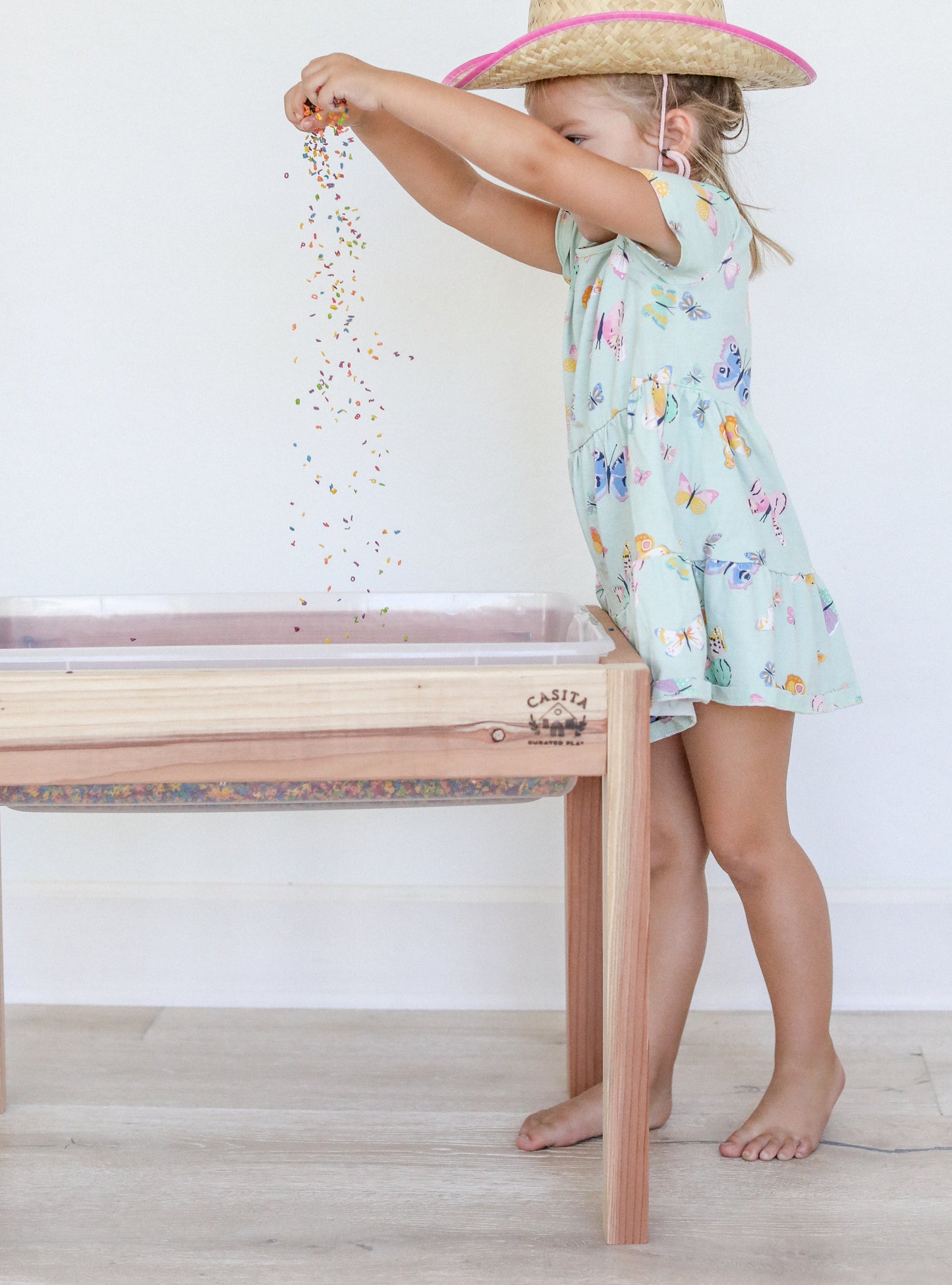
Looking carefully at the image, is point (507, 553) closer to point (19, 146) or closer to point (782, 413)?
point (782, 413)

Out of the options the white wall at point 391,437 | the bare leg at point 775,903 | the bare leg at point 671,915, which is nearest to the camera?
the bare leg at point 775,903

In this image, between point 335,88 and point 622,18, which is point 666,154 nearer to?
point 622,18

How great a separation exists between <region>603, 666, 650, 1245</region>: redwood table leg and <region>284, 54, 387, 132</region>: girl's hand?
0.53 m

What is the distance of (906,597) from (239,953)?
1.01 m

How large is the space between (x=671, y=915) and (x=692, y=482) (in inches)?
18.8

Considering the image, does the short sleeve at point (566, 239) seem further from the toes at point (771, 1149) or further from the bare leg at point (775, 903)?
the toes at point (771, 1149)

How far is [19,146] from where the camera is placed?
1577 mm

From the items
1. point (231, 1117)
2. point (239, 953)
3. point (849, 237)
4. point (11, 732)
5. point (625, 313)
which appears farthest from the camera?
point (239, 953)

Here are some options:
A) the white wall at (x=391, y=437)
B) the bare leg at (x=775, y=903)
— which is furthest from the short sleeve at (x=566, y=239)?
the bare leg at (x=775, y=903)

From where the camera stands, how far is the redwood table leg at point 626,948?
980mm

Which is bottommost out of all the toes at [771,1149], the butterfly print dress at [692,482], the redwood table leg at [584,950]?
the toes at [771,1149]

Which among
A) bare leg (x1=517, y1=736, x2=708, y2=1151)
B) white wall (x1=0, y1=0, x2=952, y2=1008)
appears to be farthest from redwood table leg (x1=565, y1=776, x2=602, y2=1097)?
white wall (x1=0, y1=0, x2=952, y2=1008)

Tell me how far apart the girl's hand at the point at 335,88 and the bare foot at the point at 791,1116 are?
40.7 inches

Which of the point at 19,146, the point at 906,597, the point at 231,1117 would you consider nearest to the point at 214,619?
the point at 231,1117
